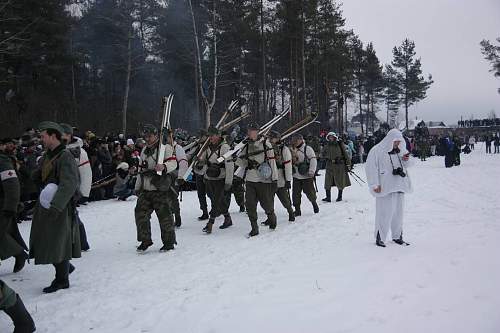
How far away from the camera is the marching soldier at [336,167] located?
1195cm

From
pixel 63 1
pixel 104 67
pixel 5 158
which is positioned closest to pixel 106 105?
pixel 104 67

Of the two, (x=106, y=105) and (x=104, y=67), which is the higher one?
(x=104, y=67)

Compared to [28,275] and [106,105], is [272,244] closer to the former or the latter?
[28,275]

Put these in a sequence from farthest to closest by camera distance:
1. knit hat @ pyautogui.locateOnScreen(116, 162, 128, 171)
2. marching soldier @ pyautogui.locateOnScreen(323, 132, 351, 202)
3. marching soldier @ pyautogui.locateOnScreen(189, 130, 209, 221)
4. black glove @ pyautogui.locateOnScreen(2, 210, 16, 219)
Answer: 1. marching soldier @ pyautogui.locateOnScreen(323, 132, 351, 202)
2. knit hat @ pyautogui.locateOnScreen(116, 162, 128, 171)
3. marching soldier @ pyautogui.locateOnScreen(189, 130, 209, 221)
4. black glove @ pyautogui.locateOnScreen(2, 210, 16, 219)

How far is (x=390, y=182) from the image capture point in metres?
6.58

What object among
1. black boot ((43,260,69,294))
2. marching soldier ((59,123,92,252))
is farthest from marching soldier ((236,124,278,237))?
black boot ((43,260,69,294))

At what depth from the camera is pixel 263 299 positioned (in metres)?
4.58

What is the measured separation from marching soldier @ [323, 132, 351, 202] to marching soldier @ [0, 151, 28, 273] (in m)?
8.24

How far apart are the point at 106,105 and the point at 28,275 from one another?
25.6 meters

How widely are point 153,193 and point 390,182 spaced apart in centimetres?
363

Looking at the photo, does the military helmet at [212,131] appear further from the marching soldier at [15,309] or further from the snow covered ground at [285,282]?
the marching soldier at [15,309]

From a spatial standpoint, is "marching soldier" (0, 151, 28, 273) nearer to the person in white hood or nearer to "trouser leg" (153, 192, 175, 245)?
"trouser leg" (153, 192, 175, 245)

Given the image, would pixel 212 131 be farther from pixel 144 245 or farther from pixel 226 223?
pixel 144 245

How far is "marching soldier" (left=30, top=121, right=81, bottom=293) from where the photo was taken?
187 inches
